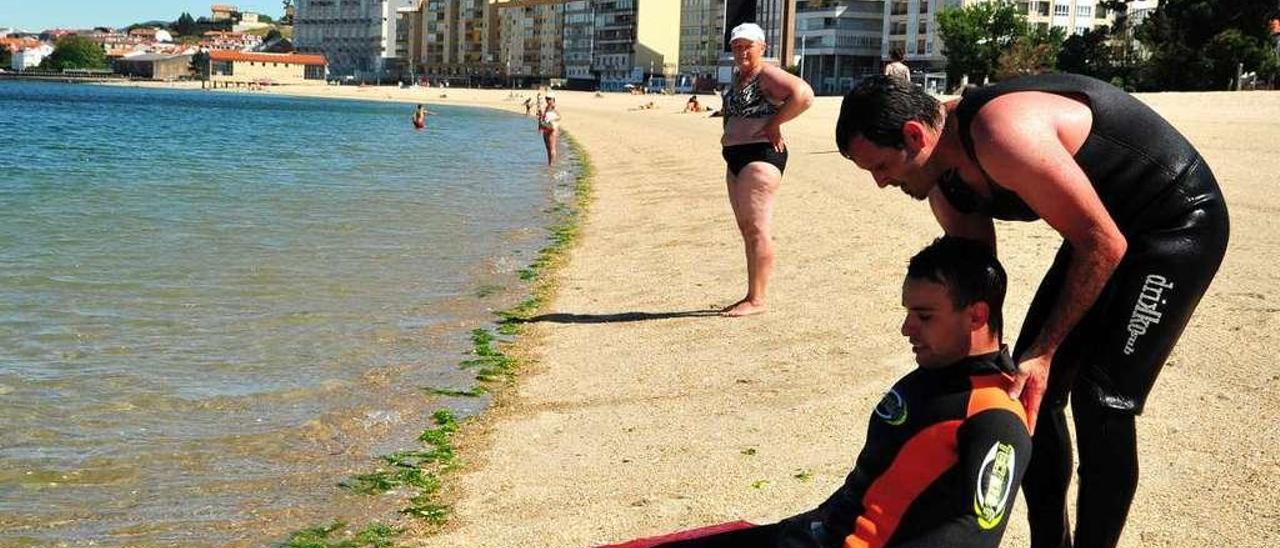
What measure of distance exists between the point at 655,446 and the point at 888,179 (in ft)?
8.07

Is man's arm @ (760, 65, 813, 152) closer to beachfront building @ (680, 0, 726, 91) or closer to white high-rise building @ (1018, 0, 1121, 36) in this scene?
white high-rise building @ (1018, 0, 1121, 36)

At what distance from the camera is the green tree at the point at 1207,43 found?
166 ft

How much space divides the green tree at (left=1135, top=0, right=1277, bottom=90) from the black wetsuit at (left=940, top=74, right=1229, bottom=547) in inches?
2029

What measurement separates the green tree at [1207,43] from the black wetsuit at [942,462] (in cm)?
5211

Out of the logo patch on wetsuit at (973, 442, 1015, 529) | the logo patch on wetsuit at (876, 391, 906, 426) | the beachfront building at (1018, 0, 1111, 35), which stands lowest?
the logo patch on wetsuit at (973, 442, 1015, 529)

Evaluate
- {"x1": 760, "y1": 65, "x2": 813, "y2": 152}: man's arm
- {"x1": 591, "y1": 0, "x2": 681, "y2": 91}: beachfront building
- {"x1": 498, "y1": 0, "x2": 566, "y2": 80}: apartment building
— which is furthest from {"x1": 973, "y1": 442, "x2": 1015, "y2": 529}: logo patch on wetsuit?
{"x1": 498, "y1": 0, "x2": 566, "y2": 80}: apartment building

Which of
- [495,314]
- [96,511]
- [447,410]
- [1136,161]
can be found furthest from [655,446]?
[495,314]

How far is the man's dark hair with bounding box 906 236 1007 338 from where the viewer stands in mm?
3062

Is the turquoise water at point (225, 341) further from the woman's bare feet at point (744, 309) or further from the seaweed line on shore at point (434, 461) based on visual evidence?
the woman's bare feet at point (744, 309)

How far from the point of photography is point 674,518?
4.59 metres

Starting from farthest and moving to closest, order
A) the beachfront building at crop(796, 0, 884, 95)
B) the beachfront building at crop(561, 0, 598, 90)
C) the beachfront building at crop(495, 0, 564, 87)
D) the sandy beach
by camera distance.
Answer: the beachfront building at crop(495, 0, 564, 87)
the beachfront building at crop(561, 0, 598, 90)
the beachfront building at crop(796, 0, 884, 95)
the sandy beach

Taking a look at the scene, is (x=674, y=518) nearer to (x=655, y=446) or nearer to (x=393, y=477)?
(x=655, y=446)

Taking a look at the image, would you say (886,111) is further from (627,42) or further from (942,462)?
(627,42)

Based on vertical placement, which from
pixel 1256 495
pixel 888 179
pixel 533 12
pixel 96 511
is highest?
pixel 533 12
